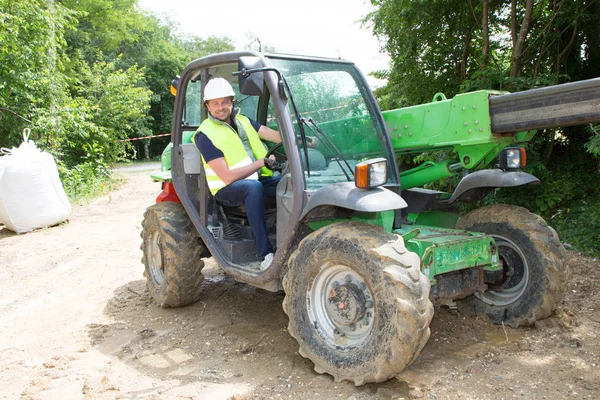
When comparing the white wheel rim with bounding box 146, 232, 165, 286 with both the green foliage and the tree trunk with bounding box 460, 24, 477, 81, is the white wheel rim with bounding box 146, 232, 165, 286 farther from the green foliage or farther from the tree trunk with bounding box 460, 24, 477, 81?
the green foliage

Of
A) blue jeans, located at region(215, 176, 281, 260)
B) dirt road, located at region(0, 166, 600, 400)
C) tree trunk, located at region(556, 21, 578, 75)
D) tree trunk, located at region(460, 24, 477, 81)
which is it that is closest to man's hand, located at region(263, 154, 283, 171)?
blue jeans, located at region(215, 176, 281, 260)

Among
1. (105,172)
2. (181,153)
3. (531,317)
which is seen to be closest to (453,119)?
(531,317)

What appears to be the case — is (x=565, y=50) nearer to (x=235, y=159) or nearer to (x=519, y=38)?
(x=519, y=38)

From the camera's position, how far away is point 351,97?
4.32 meters

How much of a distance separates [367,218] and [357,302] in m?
0.58

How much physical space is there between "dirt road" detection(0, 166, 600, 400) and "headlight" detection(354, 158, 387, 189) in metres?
1.20

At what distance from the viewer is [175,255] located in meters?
4.95

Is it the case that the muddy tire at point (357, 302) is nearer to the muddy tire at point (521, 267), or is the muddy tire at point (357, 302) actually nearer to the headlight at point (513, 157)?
the headlight at point (513, 157)

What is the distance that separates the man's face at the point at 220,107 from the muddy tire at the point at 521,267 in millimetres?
2067

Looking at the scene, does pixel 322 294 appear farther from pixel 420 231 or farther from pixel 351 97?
pixel 351 97

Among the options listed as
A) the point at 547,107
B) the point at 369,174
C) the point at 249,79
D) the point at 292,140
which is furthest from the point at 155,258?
the point at 547,107

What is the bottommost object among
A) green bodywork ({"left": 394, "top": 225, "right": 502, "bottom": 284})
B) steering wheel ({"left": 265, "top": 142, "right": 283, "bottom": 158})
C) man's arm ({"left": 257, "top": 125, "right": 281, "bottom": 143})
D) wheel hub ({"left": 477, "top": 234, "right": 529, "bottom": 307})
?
wheel hub ({"left": 477, "top": 234, "right": 529, "bottom": 307})

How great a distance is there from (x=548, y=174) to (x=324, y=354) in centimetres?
481

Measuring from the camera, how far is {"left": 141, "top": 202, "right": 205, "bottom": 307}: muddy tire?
496 cm
